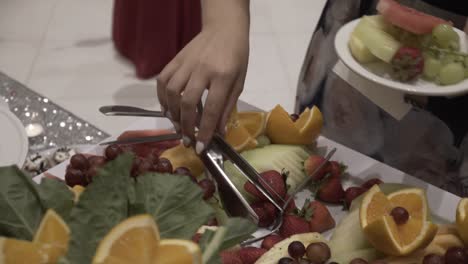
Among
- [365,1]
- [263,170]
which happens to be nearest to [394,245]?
[263,170]

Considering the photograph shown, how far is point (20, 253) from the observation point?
18.1 inches

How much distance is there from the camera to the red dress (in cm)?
182

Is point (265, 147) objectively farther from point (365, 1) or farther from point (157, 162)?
point (365, 1)

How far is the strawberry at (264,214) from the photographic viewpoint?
917 mm

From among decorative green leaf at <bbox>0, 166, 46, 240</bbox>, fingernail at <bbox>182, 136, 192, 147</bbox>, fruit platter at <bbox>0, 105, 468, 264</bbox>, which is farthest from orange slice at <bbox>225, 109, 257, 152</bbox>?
decorative green leaf at <bbox>0, 166, 46, 240</bbox>

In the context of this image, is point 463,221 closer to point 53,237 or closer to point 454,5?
point 454,5

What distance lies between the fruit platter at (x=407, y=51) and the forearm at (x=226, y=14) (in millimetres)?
190

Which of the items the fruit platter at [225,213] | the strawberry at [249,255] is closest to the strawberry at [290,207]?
the fruit platter at [225,213]

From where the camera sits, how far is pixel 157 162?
0.91 metres

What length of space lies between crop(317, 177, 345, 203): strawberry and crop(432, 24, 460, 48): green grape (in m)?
0.31

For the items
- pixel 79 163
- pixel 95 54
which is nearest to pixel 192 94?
pixel 79 163

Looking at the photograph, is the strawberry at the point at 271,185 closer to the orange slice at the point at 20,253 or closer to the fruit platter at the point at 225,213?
the fruit platter at the point at 225,213

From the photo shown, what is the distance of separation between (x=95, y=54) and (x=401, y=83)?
1335mm

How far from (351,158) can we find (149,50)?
3.32 feet
